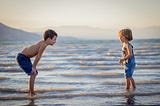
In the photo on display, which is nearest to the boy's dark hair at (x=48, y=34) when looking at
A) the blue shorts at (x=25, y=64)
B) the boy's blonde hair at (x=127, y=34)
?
the blue shorts at (x=25, y=64)

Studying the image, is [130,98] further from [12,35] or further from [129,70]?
[12,35]

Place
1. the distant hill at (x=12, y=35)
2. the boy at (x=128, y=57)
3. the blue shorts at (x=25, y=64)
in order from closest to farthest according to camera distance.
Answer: the blue shorts at (x=25, y=64) → the boy at (x=128, y=57) → the distant hill at (x=12, y=35)

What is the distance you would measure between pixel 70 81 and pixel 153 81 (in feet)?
7.16

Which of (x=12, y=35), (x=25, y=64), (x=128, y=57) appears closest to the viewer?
(x=25, y=64)

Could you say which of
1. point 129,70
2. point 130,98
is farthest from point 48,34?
point 130,98

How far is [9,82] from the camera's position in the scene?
28.3 ft

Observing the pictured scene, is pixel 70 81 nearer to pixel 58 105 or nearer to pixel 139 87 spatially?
pixel 139 87

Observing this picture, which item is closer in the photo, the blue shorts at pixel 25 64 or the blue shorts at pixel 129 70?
the blue shorts at pixel 25 64

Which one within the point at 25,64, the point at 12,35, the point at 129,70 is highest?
the point at 25,64

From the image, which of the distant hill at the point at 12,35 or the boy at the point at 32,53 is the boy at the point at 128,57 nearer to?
the boy at the point at 32,53

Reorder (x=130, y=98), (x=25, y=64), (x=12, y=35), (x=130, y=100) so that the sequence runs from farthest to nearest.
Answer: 1. (x=12, y=35)
2. (x=25, y=64)
3. (x=130, y=98)
4. (x=130, y=100)

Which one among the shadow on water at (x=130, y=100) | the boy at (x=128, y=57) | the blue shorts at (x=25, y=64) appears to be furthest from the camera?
the boy at (x=128, y=57)

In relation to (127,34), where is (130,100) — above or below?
below

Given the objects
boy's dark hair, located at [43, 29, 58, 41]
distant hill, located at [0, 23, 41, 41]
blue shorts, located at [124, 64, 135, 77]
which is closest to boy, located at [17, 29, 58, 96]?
boy's dark hair, located at [43, 29, 58, 41]
